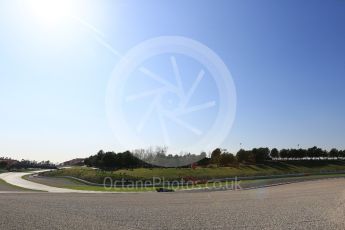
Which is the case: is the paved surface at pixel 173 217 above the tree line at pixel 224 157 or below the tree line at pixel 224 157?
below

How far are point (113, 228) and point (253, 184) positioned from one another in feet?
113

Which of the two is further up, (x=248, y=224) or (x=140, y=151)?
(x=140, y=151)

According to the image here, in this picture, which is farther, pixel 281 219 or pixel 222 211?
pixel 222 211

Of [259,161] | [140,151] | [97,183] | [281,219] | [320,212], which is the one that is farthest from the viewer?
[140,151]

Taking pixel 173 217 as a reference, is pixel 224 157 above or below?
above

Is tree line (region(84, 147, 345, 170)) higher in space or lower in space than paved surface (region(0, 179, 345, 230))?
higher

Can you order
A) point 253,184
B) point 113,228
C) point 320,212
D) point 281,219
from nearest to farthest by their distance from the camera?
point 113,228, point 281,219, point 320,212, point 253,184

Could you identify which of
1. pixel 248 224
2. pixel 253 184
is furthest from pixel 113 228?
pixel 253 184

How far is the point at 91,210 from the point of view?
61.8ft

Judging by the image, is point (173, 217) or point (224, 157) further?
point (224, 157)

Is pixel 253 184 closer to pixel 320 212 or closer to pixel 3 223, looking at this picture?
pixel 320 212

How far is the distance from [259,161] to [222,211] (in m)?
110

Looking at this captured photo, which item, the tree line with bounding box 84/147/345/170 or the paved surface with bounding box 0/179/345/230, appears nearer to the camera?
the paved surface with bounding box 0/179/345/230

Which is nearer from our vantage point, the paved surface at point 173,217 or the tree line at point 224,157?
the paved surface at point 173,217
